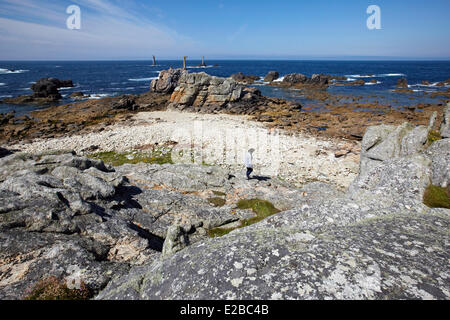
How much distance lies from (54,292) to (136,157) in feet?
82.5

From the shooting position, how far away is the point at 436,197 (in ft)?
27.3

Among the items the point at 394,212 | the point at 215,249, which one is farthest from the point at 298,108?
the point at 215,249

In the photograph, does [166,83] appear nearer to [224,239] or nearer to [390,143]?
[390,143]

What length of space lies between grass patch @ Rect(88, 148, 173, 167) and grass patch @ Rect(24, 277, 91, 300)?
72.7 feet

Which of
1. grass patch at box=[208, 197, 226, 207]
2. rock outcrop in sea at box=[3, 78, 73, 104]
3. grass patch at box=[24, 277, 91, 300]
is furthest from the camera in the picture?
rock outcrop in sea at box=[3, 78, 73, 104]

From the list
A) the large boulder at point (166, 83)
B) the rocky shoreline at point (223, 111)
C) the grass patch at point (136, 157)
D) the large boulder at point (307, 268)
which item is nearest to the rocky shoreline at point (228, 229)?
the large boulder at point (307, 268)

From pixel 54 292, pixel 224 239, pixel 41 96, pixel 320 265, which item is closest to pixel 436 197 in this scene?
pixel 320 265

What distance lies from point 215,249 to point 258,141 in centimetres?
3094

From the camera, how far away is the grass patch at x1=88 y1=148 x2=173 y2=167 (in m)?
27.6

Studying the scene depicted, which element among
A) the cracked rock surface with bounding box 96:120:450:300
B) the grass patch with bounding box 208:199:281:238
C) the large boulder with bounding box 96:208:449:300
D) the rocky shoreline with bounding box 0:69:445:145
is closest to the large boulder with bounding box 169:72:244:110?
the rocky shoreline with bounding box 0:69:445:145

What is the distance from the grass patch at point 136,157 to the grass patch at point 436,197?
2368 centimetres

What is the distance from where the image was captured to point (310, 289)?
379cm

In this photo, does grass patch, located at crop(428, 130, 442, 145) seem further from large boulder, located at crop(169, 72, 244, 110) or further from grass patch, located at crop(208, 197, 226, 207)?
large boulder, located at crop(169, 72, 244, 110)
